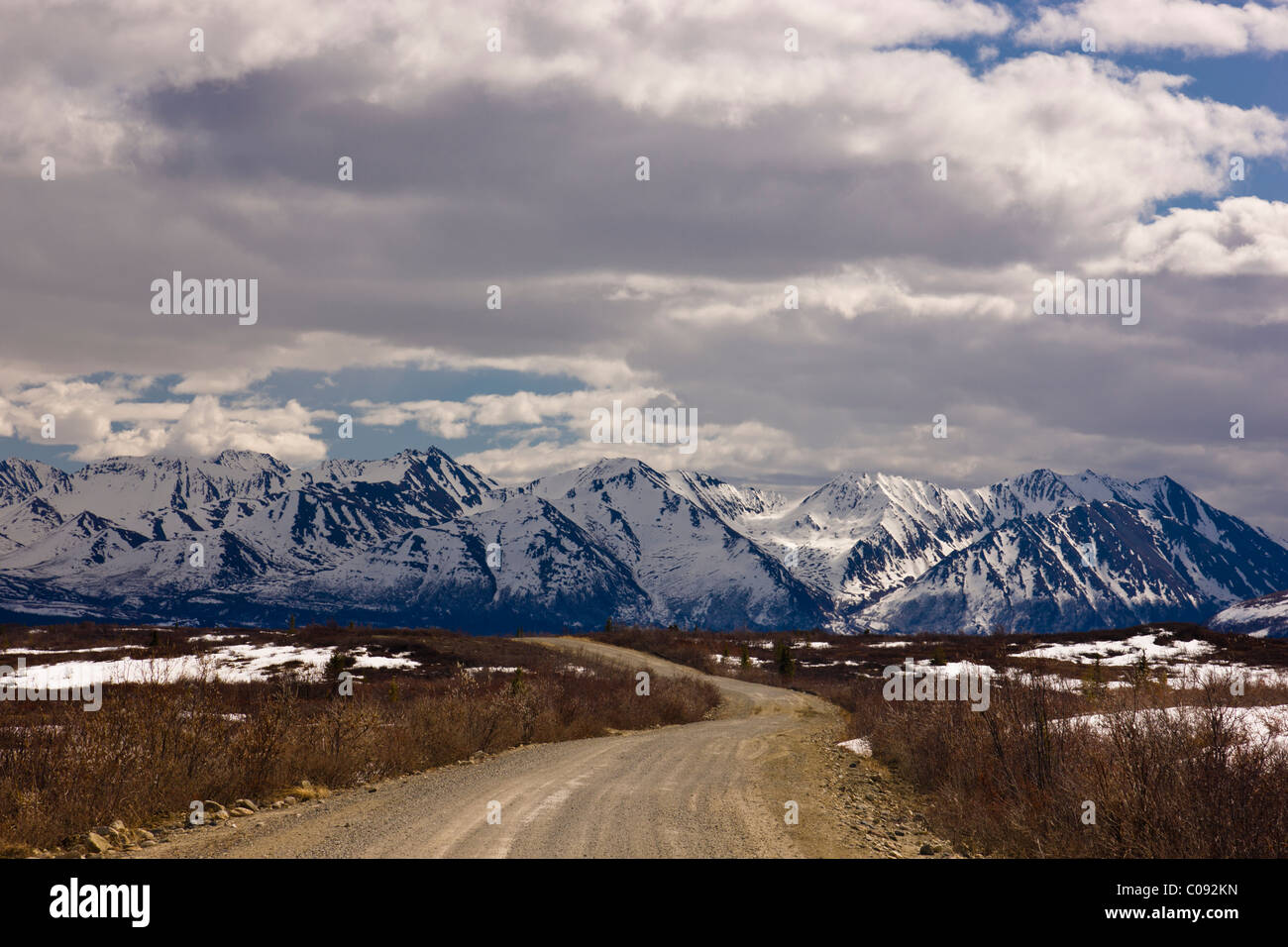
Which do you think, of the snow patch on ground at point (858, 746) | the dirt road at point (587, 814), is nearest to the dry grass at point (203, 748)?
the dirt road at point (587, 814)

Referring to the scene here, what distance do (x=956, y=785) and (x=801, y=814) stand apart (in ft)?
11.9

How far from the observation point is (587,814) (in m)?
16.1

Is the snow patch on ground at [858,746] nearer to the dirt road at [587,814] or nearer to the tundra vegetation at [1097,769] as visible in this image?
the tundra vegetation at [1097,769]

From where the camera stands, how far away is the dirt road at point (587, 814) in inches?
524

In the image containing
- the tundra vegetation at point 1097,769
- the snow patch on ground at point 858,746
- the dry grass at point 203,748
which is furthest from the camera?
the snow patch on ground at point 858,746

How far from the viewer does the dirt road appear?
13320mm

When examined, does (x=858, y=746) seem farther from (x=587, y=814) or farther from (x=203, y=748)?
(x=203, y=748)

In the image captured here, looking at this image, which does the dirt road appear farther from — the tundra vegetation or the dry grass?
the tundra vegetation

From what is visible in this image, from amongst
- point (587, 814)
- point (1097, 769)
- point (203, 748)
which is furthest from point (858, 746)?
point (203, 748)
